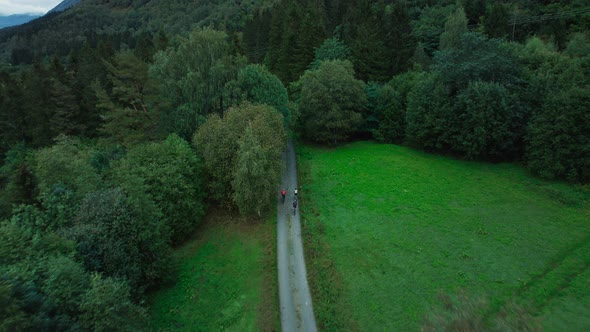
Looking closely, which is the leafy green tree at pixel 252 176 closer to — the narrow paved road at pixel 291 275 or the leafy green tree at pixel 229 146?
the leafy green tree at pixel 229 146

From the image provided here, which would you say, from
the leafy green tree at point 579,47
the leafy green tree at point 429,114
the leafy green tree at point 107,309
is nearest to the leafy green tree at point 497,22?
the leafy green tree at point 579,47

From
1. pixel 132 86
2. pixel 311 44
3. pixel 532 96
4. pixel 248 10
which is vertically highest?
pixel 248 10

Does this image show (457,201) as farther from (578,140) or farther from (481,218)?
(578,140)

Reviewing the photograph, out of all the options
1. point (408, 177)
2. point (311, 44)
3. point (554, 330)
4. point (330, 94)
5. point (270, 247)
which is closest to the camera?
point (554, 330)

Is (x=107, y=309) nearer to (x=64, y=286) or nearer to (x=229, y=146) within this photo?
(x=64, y=286)

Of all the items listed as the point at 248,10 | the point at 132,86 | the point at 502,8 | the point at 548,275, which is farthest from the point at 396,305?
the point at 248,10
